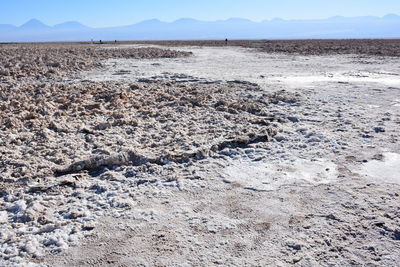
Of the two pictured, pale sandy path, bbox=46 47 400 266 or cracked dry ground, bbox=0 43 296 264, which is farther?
cracked dry ground, bbox=0 43 296 264

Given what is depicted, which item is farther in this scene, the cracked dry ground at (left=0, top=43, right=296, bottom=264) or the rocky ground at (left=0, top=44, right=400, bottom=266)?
the cracked dry ground at (left=0, top=43, right=296, bottom=264)

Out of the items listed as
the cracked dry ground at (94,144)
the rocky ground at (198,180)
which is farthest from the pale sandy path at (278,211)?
the cracked dry ground at (94,144)

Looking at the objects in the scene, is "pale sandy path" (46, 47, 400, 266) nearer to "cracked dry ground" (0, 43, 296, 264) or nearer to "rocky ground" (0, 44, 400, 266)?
"rocky ground" (0, 44, 400, 266)

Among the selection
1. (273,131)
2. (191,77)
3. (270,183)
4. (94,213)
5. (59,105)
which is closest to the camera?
(94,213)

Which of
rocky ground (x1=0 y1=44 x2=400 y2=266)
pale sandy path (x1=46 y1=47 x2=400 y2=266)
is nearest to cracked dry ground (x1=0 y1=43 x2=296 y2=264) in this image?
rocky ground (x1=0 y1=44 x2=400 y2=266)

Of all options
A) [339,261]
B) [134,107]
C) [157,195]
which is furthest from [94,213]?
[134,107]

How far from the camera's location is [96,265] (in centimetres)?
305

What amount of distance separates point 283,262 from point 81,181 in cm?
236

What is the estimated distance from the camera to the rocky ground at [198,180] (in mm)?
3230

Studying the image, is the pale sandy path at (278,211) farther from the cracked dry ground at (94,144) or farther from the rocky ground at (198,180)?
the cracked dry ground at (94,144)

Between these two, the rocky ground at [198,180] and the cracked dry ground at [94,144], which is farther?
the cracked dry ground at [94,144]

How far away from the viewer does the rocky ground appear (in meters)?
3.23

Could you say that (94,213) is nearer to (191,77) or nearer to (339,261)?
(339,261)

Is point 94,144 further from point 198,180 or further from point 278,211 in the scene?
point 278,211
